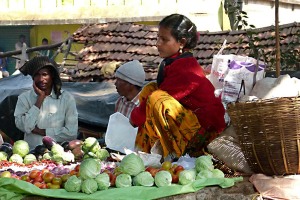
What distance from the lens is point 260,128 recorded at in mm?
5020

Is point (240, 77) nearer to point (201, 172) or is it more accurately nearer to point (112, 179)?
point (201, 172)

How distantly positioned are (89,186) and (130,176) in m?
0.30

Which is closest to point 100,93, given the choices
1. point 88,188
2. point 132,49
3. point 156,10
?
point 132,49

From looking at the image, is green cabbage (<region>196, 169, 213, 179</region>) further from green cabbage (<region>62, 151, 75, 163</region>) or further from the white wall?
the white wall

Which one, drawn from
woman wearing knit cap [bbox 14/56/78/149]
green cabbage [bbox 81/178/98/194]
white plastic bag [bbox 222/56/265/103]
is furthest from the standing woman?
woman wearing knit cap [bbox 14/56/78/149]

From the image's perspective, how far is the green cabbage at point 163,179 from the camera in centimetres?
523

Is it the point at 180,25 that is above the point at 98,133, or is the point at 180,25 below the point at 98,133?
above

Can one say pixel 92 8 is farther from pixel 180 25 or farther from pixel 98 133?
pixel 180 25

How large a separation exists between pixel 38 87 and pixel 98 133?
4.48 ft

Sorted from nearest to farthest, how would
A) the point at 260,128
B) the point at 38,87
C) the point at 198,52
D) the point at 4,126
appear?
the point at 260,128, the point at 38,87, the point at 4,126, the point at 198,52

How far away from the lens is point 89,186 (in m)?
5.20

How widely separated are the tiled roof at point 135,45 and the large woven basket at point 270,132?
231 inches

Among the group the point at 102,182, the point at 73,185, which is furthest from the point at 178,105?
the point at 73,185

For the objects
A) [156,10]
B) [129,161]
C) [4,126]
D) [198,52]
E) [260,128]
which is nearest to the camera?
[260,128]
